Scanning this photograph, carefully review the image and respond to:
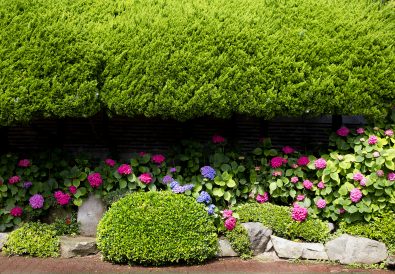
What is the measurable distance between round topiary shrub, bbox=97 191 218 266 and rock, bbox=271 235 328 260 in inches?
30.5

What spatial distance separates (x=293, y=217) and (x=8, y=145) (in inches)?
157

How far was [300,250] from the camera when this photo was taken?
5.50 metres

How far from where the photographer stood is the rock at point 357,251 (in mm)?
5387

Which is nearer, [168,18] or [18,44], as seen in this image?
[18,44]

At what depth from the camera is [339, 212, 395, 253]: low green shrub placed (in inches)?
217

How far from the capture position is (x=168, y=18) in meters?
5.64

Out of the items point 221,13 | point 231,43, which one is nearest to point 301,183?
point 231,43

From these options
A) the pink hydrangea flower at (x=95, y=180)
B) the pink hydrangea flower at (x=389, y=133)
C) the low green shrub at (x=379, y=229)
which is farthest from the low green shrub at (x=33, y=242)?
the pink hydrangea flower at (x=389, y=133)

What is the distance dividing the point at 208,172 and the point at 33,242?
2.20 m

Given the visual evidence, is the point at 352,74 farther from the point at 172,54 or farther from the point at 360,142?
the point at 172,54

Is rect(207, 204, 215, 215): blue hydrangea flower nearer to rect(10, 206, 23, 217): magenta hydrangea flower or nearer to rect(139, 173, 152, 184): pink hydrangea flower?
rect(139, 173, 152, 184): pink hydrangea flower

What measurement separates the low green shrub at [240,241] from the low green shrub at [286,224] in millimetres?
193

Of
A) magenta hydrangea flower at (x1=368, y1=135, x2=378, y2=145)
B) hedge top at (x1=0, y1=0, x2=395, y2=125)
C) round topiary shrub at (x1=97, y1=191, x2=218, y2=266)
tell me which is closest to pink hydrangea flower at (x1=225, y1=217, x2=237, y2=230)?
round topiary shrub at (x1=97, y1=191, x2=218, y2=266)

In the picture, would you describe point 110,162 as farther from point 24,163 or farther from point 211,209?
point 211,209
